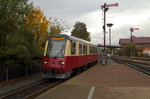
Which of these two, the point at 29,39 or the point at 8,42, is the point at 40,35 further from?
the point at 8,42

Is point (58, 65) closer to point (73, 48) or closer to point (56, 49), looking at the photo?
point (56, 49)

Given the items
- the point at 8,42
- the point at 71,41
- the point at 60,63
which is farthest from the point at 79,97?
the point at 8,42

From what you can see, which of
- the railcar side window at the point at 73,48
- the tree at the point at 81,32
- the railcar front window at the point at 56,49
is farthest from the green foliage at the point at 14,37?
the tree at the point at 81,32

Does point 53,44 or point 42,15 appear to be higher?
point 42,15

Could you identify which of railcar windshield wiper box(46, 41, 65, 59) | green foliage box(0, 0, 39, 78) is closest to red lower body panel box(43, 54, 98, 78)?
railcar windshield wiper box(46, 41, 65, 59)

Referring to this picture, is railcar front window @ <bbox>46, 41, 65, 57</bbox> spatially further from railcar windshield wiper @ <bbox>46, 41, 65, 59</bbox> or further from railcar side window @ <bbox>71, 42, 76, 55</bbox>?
railcar side window @ <bbox>71, 42, 76, 55</bbox>

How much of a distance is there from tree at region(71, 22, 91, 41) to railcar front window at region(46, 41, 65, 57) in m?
60.4

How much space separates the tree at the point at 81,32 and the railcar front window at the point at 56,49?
60446 millimetres

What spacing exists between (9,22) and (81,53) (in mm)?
6510

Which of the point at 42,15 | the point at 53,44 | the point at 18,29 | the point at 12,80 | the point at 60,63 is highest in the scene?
the point at 42,15

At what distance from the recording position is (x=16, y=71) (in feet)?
45.3

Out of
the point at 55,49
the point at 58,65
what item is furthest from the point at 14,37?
the point at 58,65

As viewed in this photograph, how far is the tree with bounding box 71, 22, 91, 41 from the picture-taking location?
73.9 m

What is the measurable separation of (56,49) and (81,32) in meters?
61.9
